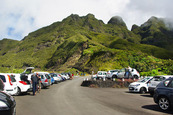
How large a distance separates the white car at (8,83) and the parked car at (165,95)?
30.1 feet

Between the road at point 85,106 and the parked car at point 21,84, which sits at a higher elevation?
the parked car at point 21,84

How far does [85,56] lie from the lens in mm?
95438

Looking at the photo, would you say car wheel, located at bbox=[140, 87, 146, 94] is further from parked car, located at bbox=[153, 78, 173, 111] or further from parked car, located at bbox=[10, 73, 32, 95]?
parked car, located at bbox=[10, 73, 32, 95]

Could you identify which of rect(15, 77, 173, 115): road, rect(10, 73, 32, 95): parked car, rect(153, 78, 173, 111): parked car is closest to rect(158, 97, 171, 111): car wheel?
rect(153, 78, 173, 111): parked car

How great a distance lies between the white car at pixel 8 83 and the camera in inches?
487

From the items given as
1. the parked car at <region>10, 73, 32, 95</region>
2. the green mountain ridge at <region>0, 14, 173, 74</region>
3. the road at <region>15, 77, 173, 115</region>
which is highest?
the green mountain ridge at <region>0, 14, 173, 74</region>

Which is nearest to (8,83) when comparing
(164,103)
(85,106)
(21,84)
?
(21,84)

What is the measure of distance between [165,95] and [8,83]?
9.64 m

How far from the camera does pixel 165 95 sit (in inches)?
327

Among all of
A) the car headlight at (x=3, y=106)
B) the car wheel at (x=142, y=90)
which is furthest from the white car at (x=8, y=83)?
the car wheel at (x=142, y=90)

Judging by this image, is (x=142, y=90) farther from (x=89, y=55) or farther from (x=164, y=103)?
(x=89, y=55)

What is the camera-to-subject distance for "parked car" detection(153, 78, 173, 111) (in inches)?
318

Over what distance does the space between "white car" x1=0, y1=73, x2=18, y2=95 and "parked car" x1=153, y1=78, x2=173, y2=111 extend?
919 cm

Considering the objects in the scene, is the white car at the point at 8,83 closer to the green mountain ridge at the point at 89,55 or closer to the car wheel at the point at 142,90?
the car wheel at the point at 142,90
